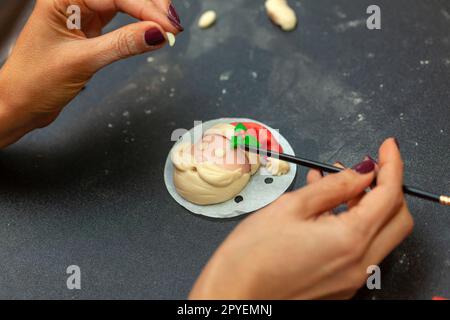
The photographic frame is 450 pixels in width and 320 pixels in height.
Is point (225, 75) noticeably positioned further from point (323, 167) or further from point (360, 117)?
point (323, 167)

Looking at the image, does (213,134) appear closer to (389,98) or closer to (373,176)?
(373,176)

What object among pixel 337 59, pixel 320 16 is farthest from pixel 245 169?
pixel 320 16

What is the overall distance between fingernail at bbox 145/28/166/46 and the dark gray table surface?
414mm

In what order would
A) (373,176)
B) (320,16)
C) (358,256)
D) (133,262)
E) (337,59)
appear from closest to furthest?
(358,256) → (373,176) → (133,262) → (337,59) → (320,16)

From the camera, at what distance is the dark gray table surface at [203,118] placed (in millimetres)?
1370

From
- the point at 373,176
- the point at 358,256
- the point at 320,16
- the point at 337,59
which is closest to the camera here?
the point at 358,256

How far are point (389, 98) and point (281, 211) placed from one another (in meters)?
0.79

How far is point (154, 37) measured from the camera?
1.29m

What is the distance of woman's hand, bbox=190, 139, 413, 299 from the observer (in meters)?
1.00

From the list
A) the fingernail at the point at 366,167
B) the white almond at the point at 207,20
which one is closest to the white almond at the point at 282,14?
the white almond at the point at 207,20

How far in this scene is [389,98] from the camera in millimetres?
1613

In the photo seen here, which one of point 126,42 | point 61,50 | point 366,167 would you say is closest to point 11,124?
point 61,50

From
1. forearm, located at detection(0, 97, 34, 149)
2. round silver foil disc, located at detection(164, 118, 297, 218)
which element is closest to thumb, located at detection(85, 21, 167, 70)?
forearm, located at detection(0, 97, 34, 149)

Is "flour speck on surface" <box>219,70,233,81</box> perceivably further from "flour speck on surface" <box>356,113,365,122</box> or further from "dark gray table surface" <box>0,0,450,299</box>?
"flour speck on surface" <box>356,113,365,122</box>
